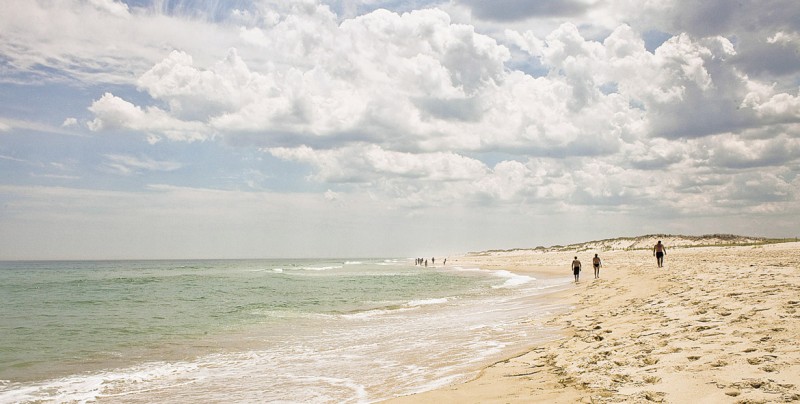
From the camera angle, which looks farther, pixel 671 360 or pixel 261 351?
pixel 261 351

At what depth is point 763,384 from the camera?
5906 millimetres

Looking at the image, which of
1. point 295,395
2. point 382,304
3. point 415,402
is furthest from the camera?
point 382,304

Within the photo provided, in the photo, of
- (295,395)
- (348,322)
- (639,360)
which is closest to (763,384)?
(639,360)

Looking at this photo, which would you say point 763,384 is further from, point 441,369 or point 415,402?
point 441,369

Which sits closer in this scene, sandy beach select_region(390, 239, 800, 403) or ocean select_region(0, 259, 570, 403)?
sandy beach select_region(390, 239, 800, 403)

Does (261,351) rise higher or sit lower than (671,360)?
lower

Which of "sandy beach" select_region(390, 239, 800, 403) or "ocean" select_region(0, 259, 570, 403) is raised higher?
"sandy beach" select_region(390, 239, 800, 403)

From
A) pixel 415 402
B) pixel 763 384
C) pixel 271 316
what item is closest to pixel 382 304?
pixel 271 316

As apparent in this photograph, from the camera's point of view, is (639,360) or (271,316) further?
(271,316)

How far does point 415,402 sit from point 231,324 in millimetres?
15469

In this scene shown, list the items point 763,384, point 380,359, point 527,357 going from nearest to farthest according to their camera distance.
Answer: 1. point 763,384
2. point 527,357
3. point 380,359

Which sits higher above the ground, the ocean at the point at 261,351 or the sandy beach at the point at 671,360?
the sandy beach at the point at 671,360

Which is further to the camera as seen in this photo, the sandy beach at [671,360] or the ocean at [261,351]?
the ocean at [261,351]

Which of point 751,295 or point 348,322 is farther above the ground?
point 751,295
